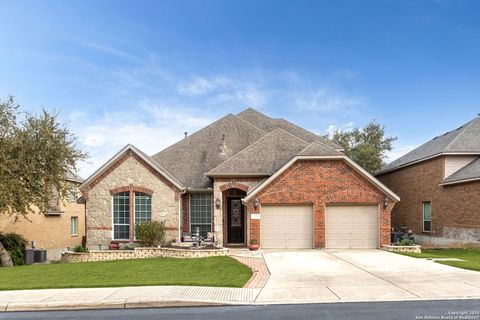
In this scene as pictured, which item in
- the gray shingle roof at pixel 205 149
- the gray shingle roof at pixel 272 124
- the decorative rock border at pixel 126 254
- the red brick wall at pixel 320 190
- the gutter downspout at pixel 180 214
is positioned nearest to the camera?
the decorative rock border at pixel 126 254

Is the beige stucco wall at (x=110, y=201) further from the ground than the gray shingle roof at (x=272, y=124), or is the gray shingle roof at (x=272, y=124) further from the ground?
the gray shingle roof at (x=272, y=124)

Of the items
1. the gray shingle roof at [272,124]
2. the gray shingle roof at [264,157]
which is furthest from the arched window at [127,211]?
the gray shingle roof at [272,124]

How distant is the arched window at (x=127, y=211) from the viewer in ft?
70.5

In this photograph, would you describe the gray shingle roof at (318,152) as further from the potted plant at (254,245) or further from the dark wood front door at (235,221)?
the potted plant at (254,245)

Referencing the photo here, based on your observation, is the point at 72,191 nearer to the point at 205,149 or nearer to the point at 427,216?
the point at 205,149

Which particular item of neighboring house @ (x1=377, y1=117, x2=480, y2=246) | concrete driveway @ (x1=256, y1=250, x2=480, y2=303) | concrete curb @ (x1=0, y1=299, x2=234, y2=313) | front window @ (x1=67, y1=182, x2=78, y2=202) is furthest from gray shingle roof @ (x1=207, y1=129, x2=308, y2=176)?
concrete curb @ (x1=0, y1=299, x2=234, y2=313)

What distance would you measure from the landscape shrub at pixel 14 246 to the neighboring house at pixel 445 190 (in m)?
24.3

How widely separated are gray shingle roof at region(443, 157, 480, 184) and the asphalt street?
14.6 metres

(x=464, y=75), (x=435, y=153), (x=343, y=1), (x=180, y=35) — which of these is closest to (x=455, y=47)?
(x=464, y=75)

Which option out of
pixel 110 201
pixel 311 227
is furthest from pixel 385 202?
pixel 110 201

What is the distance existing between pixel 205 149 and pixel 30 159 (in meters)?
9.92

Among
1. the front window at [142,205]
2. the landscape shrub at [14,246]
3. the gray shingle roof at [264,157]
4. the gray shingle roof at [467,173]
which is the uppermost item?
the gray shingle roof at [264,157]

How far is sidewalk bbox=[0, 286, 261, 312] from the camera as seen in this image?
385 inches

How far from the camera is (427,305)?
923 cm
